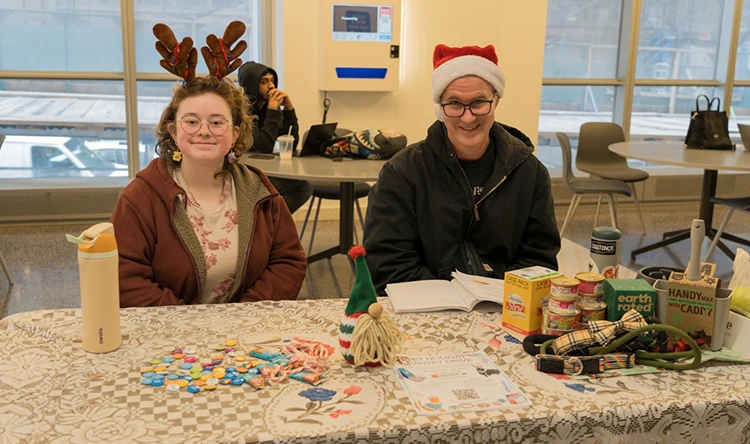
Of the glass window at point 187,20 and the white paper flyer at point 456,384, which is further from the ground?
the glass window at point 187,20

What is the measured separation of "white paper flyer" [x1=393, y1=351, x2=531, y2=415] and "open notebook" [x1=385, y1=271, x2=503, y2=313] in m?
0.27

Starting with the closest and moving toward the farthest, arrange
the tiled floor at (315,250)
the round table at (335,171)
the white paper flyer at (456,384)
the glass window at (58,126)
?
the white paper flyer at (456,384) → the round table at (335,171) → the tiled floor at (315,250) → the glass window at (58,126)

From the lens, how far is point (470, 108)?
2.20 m

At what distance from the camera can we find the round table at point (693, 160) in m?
4.36

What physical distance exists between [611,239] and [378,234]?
2.37 feet

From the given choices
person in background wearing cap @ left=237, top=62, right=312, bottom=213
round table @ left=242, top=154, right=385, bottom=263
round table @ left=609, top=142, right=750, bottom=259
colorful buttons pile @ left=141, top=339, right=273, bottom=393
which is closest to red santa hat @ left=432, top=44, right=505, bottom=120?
colorful buttons pile @ left=141, top=339, right=273, bottom=393

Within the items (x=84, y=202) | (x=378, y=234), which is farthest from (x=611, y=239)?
(x=84, y=202)

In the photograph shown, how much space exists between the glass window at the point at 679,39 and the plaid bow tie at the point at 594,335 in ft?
19.7

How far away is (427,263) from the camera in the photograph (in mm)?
2293

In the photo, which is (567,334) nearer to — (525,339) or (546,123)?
(525,339)

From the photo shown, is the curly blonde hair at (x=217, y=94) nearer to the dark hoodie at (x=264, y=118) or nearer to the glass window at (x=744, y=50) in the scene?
the dark hoodie at (x=264, y=118)

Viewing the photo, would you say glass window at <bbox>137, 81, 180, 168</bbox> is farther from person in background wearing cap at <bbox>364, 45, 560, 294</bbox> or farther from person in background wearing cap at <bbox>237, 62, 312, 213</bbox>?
person in background wearing cap at <bbox>364, 45, 560, 294</bbox>

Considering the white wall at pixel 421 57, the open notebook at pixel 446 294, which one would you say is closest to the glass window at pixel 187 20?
the white wall at pixel 421 57

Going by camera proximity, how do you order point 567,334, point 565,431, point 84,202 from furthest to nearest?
point 84,202 → point 567,334 → point 565,431
